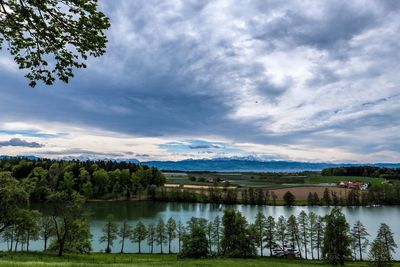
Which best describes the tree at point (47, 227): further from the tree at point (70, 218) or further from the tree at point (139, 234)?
the tree at point (139, 234)

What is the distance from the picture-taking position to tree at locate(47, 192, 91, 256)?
4403 cm

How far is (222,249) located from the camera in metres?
54.6

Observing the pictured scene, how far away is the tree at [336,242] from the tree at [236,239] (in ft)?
38.1

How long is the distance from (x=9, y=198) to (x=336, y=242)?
4610cm

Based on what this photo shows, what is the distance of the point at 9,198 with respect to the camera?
38688 mm

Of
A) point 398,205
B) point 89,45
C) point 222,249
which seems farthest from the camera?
point 398,205

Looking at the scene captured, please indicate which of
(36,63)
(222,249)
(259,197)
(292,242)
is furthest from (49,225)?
(259,197)

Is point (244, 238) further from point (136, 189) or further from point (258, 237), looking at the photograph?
point (136, 189)

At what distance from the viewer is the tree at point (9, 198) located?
38831 mm

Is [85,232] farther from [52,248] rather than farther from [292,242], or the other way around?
[292,242]

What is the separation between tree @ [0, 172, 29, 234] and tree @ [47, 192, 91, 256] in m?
3.74

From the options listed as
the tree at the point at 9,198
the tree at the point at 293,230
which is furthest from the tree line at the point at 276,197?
the tree at the point at 9,198

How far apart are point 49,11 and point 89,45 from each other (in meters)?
1.25

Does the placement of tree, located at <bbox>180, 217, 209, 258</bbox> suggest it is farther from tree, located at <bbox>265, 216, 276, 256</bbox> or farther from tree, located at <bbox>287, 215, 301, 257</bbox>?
tree, located at <bbox>287, 215, 301, 257</bbox>
